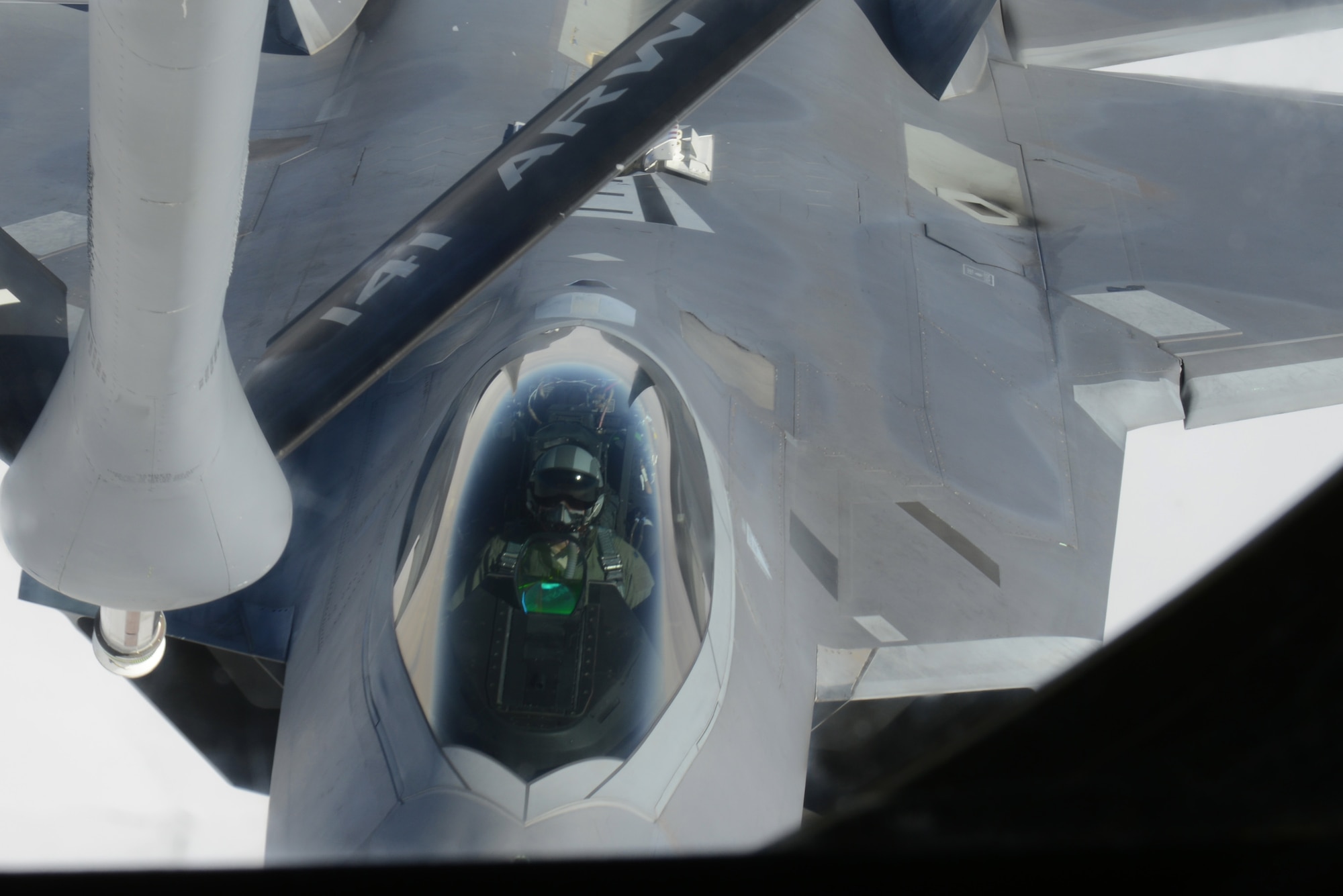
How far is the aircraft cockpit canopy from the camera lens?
3.04m

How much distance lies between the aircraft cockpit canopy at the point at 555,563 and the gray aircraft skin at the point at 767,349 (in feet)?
0.08

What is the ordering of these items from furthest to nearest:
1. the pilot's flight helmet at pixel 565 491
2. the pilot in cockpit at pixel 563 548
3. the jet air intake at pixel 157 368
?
the pilot's flight helmet at pixel 565 491, the pilot in cockpit at pixel 563 548, the jet air intake at pixel 157 368

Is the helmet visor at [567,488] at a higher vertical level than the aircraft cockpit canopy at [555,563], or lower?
higher

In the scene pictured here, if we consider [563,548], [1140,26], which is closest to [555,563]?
[563,548]

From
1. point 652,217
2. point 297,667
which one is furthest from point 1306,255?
point 297,667

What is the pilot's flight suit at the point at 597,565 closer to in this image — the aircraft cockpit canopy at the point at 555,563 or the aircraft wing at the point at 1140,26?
the aircraft cockpit canopy at the point at 555,563

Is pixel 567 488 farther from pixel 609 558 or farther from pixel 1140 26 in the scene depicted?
pixel 1140 26

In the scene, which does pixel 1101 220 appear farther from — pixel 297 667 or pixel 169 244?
pixel 169 244

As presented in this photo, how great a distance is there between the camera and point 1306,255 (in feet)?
25.6

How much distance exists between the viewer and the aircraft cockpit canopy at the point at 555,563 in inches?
120

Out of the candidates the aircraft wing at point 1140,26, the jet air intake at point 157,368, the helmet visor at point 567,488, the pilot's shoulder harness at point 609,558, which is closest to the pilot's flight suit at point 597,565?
the pilot's shoulder harness at point 609,558

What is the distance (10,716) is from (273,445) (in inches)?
80.7

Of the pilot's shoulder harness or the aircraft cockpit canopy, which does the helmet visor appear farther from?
the pilot's shoulder harness

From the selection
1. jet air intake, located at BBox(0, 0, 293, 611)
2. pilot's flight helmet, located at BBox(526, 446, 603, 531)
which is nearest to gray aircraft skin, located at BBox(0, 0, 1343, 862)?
pilot's flight helmet, located at BBox(526, 446, 603, 531)
